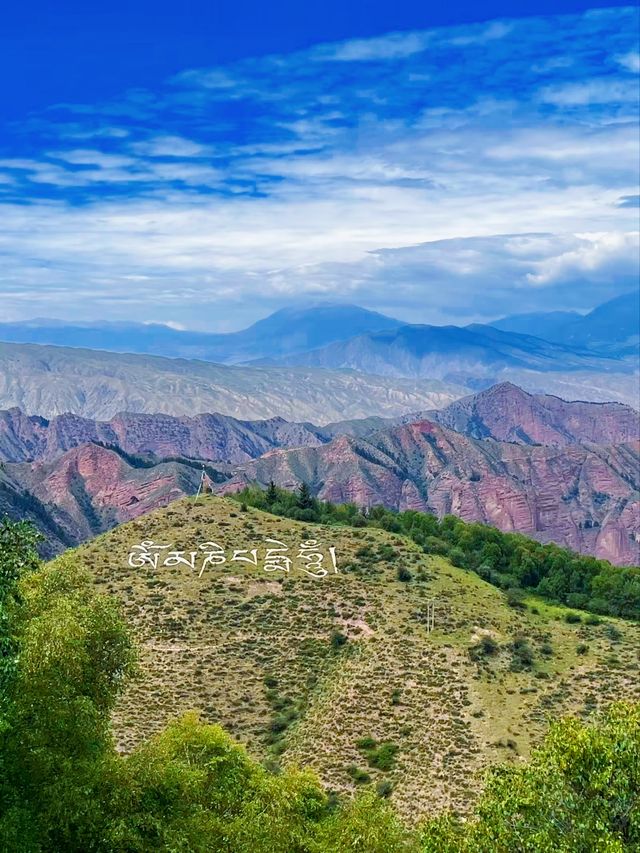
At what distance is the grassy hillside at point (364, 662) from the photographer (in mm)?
62156

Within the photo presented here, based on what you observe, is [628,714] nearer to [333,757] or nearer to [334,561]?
[333,757]

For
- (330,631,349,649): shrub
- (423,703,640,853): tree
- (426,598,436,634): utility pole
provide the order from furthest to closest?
(426,598,436,634): utility pole → (330,631,349,649): shrub → (423,703,640,853): tree

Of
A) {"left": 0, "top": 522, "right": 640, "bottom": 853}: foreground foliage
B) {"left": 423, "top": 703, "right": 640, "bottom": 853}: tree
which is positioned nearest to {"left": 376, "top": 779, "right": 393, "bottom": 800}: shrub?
{"left": 0, "top": 522, "right": 640, "bottom": 853}: foreground foliage

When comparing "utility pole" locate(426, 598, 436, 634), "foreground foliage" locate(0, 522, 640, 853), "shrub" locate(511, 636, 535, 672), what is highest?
"foreground foliage" locate(0, 522, 640, 853)

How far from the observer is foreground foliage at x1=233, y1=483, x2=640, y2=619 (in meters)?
115

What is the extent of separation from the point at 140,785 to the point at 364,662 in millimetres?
48876

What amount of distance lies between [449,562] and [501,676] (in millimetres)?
37434

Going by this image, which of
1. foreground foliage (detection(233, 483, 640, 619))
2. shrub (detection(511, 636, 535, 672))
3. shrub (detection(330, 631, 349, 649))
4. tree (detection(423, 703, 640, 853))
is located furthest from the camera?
foreground foliage (detection(233, 483, 640, 619))

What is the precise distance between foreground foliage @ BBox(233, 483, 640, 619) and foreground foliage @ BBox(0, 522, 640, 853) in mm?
82644

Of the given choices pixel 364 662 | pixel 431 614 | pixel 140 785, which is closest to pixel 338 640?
pixel 364 662

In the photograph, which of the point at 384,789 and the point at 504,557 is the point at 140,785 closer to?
the point at 384,789

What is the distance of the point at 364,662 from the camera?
251 ft

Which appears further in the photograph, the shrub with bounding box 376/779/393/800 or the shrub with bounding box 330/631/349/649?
the shrub with bounding box 330/631/349/649

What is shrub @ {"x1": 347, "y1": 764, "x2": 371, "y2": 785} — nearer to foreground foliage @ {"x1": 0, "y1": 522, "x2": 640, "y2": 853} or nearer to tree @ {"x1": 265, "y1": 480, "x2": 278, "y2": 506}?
foreground foliage @ {"x1": 0, "y1": 522, "x2": 640, "y2": 853}
